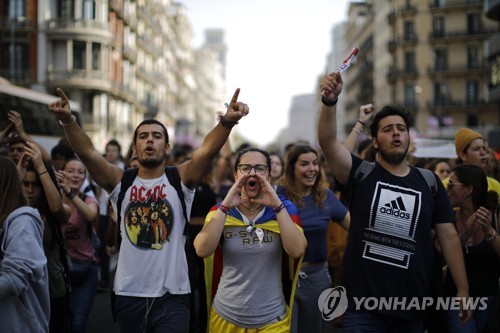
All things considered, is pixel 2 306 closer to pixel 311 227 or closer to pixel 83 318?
pixel 83 318

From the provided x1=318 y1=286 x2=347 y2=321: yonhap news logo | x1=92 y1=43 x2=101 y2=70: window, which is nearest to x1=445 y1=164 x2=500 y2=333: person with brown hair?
x1=318 y1=286 x2=347 y2=321: yonhap news logo

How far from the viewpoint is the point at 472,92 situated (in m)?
58.5

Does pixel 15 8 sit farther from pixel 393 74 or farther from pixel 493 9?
pixel 393 74

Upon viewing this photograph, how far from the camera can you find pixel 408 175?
4312 millimetres

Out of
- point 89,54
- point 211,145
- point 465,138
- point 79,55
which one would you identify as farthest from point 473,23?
point 211,145

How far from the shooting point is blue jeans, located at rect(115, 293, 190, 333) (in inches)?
165

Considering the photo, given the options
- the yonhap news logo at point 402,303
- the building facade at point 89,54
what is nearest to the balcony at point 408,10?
the building facade at point 89,54

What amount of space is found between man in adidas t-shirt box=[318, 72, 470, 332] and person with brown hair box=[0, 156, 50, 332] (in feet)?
6.45

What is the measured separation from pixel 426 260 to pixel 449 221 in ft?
1.12

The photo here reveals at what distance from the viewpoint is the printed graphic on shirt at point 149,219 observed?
14.0 feet

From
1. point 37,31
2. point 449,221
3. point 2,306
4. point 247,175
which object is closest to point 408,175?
point 449,221

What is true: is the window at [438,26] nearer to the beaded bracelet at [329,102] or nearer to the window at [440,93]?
the window at [440,93]

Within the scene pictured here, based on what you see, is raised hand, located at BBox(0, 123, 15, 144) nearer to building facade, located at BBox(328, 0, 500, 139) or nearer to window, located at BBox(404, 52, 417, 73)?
building facade, located at BBox(328, 0, 500, 139)

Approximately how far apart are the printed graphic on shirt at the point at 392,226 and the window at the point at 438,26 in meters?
58.6
